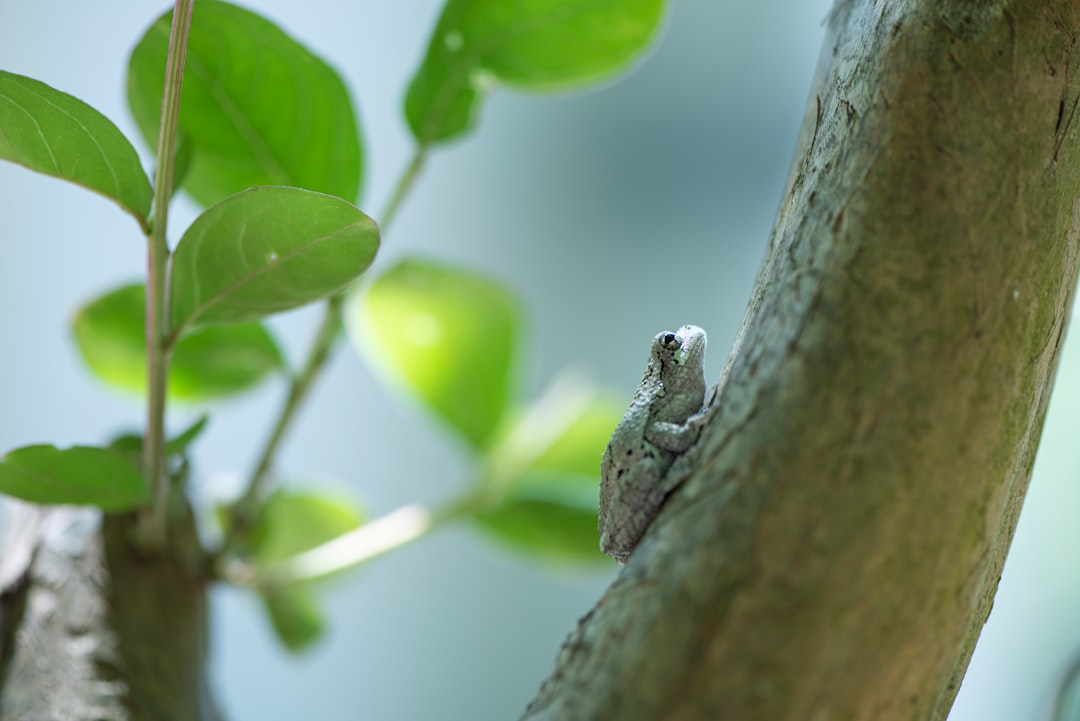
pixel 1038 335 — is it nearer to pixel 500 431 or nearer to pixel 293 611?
pixel 500 431

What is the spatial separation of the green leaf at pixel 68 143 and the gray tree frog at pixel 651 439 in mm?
332

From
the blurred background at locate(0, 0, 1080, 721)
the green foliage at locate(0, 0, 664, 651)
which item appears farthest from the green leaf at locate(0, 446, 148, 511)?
the blurred background at locate(0, 0, 1080, 721)

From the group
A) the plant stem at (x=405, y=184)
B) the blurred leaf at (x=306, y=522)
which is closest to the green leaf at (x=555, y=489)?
the blurred leaf at (x=306, y=522)

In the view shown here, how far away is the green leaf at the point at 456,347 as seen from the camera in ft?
3.61

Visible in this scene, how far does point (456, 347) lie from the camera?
1.14 metres

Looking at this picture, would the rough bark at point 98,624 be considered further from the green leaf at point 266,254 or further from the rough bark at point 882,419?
the rough bark at point 882,419

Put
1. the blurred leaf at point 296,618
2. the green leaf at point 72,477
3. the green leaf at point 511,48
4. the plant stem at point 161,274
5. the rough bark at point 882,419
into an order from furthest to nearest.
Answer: the blurred leaf at point 296,618 < the green leaf at point 511,48 < the green leaf at point 72,477 < the plant stem at point 161,274 < the rough bark at point 882,419

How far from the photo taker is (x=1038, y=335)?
42cm

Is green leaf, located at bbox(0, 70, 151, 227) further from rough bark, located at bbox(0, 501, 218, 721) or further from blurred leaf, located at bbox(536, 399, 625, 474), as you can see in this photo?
blurred leaf, located at bbox(536, 399, 625, 474)

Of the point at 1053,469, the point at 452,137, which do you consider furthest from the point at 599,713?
the point at 1053,469

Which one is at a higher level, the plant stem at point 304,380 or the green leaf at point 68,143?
the green leaf at point 68,143

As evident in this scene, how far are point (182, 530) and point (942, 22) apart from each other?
784 millimetres

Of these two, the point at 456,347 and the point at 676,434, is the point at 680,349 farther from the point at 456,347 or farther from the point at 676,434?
the point at 456,347

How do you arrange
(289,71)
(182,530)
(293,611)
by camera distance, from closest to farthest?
(289,71) < (182,530) < (293,611)
